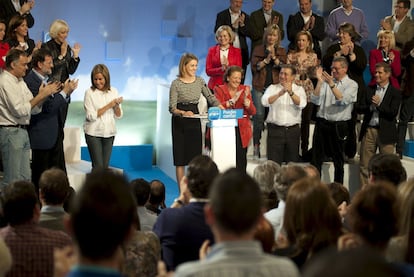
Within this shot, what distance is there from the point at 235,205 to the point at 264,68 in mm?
6529

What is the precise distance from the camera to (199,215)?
3541 mm

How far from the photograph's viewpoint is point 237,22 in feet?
28.7

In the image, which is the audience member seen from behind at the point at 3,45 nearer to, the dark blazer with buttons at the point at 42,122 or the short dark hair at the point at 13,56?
the dark blazer with buttons at the point at 42,122

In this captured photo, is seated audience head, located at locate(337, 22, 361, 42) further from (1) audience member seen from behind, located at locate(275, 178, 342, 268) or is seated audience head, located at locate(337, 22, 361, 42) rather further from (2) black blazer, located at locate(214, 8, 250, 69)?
(1) audience member seen from behind, located at locate(275, 178, 342, 268)

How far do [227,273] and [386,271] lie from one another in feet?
2.23

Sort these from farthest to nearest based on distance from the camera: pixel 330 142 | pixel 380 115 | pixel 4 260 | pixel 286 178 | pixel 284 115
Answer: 1. pixel 380 115
2. pixel 330 142
3. pixel 284 115
4. pixel 286 178
5. pixel 4 260

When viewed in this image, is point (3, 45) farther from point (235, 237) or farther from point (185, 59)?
point (235, 237)

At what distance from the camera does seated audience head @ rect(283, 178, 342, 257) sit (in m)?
3.04

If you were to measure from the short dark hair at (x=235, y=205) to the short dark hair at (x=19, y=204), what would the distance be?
4.28 feet

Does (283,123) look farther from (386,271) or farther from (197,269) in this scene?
(386,271)

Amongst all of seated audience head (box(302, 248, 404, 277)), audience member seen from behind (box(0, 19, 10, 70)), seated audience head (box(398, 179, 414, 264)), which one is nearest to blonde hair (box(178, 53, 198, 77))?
audience member seen from behind (box(0, 19, 10, 70))

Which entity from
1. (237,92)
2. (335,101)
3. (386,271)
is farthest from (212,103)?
(386,271)

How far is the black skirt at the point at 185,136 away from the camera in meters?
7.58

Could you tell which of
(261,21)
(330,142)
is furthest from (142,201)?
(261,21)
